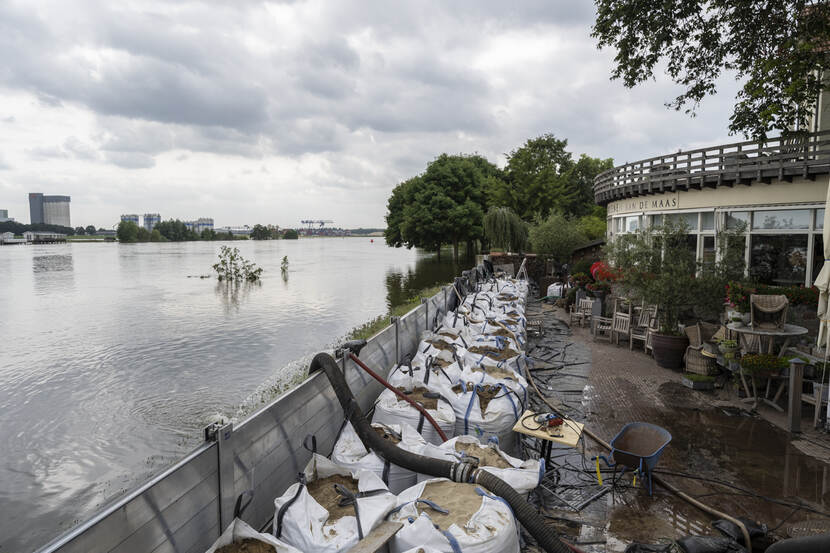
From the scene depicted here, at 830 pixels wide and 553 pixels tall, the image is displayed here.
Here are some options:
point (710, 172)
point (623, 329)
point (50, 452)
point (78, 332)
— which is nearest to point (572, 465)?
point (623, 329)

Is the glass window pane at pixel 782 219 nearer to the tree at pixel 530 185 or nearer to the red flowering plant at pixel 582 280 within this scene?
the red flowering plant at pixel 582 280

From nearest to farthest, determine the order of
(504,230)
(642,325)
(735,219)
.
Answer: (642,325)
(735,219)
(504,230)

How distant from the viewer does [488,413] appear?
5.67m

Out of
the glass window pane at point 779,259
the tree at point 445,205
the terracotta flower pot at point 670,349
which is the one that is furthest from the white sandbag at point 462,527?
the tree at point 445,205

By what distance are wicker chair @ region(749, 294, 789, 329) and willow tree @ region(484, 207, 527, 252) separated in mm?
22415

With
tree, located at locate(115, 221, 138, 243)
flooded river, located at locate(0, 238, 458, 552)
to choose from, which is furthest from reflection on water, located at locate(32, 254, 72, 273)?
tree, located at locate(115, 221, 138, 243)

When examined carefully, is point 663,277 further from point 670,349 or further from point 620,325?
point 620,325

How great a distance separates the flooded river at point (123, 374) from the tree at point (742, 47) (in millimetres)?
11518

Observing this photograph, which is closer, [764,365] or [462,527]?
[462,527]

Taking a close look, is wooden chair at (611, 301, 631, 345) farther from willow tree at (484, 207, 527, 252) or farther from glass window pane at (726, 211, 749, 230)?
willow tree at (484, 207, 527, 252)

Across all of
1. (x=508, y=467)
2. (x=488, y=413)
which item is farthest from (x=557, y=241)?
(x=508, y=467)

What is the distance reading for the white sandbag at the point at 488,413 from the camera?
5.59 metres

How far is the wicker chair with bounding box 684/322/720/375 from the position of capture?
8969mm

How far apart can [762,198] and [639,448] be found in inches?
382
